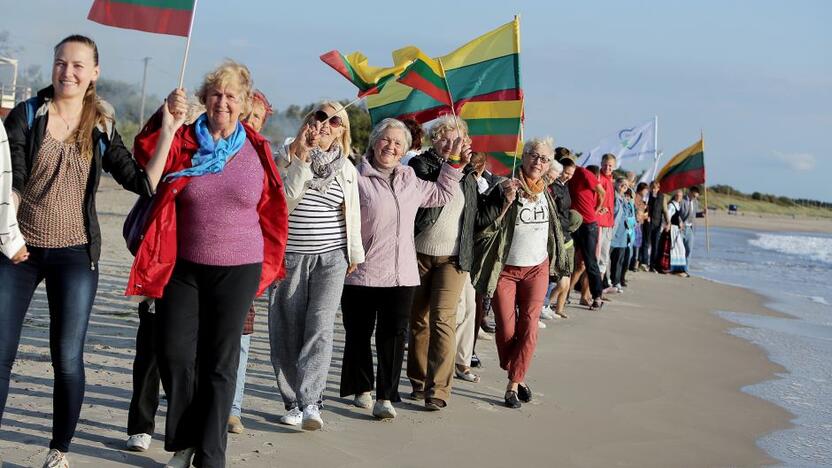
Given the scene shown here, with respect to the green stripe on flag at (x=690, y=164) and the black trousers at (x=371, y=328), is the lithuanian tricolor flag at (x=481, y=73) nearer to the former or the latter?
the black trousers at (x=371, y=328)

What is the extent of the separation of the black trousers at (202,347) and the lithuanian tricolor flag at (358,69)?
12.0 feet

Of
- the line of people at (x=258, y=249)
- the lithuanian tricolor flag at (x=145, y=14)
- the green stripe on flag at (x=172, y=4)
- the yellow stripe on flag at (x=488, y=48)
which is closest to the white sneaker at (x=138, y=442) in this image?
the line of people at (x=258, y=249)

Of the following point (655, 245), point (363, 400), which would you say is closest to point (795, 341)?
point (363, 400)

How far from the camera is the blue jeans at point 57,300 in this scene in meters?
4.46

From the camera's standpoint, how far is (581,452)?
6.12 metres

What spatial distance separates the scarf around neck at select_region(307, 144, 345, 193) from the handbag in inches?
49.2

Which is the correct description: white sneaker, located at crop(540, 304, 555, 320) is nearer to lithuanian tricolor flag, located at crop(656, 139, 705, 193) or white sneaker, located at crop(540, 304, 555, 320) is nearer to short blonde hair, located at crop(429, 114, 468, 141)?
short blonde hair, located at crop(429, 114, 468, 141)

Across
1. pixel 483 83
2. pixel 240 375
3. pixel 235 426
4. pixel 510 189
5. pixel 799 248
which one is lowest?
pixel 799 248

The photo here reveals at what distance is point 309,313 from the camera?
6117 mm

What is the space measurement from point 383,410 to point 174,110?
2631 millimetres

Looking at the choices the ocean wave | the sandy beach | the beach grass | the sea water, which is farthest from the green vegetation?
the sandy beach

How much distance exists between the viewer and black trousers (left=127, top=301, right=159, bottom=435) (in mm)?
5316

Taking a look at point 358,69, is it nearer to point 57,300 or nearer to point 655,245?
point 57,300

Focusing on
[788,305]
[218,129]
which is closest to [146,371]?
[218,129]
